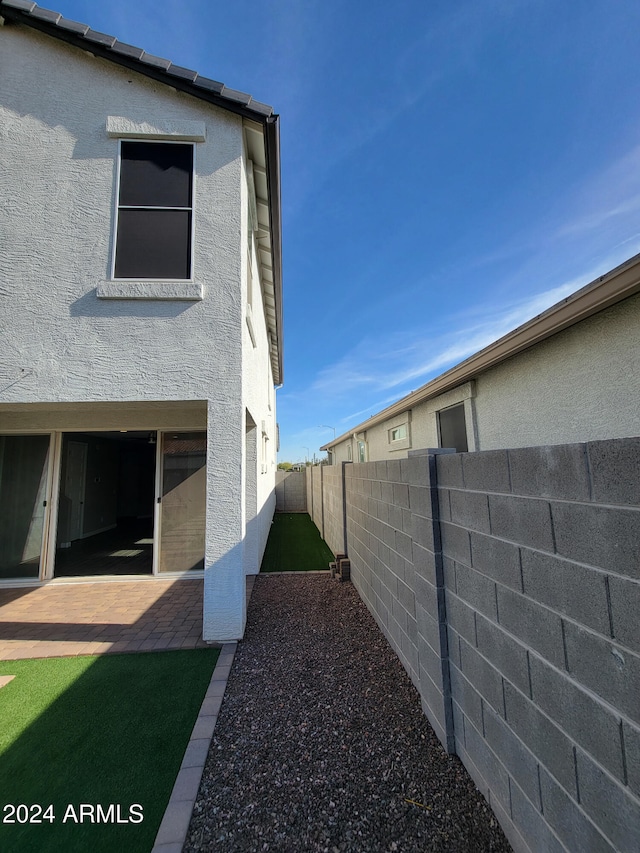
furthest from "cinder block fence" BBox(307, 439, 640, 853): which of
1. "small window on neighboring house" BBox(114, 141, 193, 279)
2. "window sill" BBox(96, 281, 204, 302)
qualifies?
"small window on neighboring house" BBox(114, 141, 193, 279)

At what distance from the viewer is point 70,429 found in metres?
6.89

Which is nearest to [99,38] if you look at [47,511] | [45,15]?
[45,15]

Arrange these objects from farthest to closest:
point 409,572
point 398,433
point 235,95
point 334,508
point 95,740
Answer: point 398,433 < point 334,508 < point 235,95 < point 409,572 < point 95,740

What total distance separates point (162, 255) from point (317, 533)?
9247 millimetres

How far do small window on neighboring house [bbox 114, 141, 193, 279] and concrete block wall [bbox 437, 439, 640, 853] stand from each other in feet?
15.0

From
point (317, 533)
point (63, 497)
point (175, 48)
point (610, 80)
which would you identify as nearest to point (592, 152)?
point (610, 80)

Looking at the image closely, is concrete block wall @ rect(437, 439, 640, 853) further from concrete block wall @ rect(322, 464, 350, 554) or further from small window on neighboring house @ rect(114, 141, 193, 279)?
concrete block wall @ rect(322, 464, 350, 554)

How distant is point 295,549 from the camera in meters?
9.31

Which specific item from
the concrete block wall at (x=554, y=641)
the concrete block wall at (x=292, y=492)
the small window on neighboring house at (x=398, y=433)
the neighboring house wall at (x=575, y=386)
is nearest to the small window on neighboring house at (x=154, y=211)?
the concrete block wall at (x=554, y=641)

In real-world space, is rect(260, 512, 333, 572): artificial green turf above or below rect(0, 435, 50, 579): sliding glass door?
below

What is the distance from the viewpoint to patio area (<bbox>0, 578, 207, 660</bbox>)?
4.20 metres

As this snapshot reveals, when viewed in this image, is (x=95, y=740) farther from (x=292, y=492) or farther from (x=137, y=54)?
(x=292, y=492)

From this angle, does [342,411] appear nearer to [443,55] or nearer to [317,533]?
[317,533]

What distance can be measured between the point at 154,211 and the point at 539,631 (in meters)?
6.02
